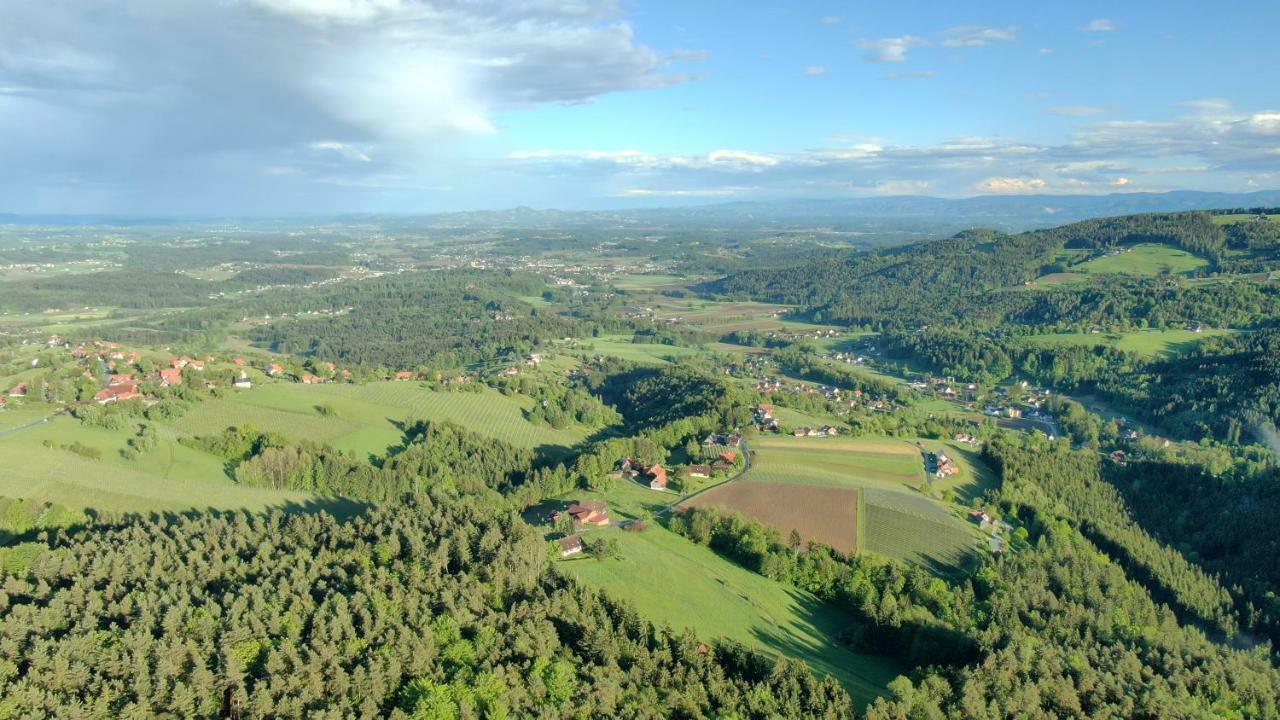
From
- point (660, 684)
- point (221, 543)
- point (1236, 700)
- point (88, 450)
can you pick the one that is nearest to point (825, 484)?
point (1236, 700)

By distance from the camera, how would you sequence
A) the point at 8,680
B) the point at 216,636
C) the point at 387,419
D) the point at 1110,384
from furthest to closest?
the point at 1110,384 → the point at 387,419 → the point at 216,636 → the point at 8,680

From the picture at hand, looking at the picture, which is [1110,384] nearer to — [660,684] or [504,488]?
[504,488]

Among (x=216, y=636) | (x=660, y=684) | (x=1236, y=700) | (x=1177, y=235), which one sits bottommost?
(x=1236, y=700)

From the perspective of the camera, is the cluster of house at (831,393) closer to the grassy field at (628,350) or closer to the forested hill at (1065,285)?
the grassy field at (628,350)

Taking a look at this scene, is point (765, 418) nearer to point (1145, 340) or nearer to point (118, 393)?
point (118, 393)

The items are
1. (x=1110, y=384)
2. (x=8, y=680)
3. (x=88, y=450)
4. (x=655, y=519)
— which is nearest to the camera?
(x=8, y=680)

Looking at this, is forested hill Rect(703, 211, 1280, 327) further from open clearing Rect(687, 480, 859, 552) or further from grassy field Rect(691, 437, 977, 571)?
open clearing Rect(687, 480, 859, 552)

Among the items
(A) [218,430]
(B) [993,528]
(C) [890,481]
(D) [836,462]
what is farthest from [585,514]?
(A) [218,430]

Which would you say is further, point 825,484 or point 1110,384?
point 1110,384
